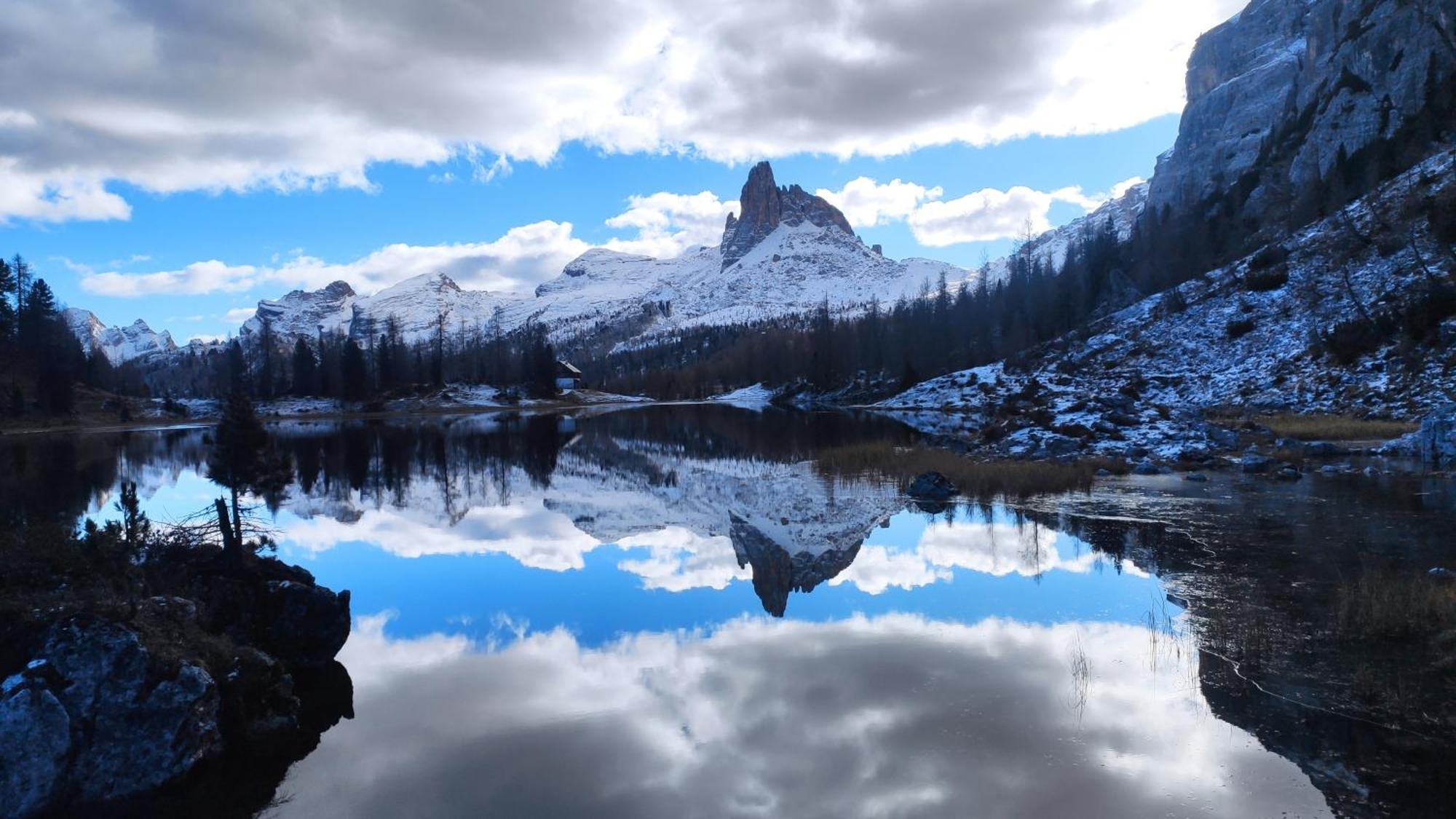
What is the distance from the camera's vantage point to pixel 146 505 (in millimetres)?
30797

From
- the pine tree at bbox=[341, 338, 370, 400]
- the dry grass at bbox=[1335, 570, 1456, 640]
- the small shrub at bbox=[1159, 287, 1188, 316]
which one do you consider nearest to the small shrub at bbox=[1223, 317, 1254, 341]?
the small shrub at bbox=[1159, 287, 1188, 316]

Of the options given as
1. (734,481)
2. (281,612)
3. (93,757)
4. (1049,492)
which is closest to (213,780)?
(93,757)

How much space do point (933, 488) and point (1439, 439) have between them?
17.4 m

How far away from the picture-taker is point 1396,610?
12273mm

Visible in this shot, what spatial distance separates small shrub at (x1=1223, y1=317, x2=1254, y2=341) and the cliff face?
20.9 metres

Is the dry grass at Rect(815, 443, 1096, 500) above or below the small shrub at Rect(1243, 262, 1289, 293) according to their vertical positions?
below

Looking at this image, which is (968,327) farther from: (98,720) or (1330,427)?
(98,720)

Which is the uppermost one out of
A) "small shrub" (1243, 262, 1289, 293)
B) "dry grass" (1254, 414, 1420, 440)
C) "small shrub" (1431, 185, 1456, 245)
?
"small shrub" (1431, 185, 1456, 245)

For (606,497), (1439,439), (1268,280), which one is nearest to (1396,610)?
(1439,439)

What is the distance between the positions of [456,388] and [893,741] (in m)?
128

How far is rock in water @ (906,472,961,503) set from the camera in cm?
2919

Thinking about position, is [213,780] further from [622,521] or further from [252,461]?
[622,521]

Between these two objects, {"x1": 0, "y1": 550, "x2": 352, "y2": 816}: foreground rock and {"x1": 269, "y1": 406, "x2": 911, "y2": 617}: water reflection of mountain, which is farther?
{"x1": 269, "y1": 406, "x2": 911, "y2": 617}: water reflection of mountain

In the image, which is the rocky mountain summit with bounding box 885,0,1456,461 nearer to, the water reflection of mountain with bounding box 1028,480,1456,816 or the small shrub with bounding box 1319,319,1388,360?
the small shrub with bounding box 1319,319,1388,360
